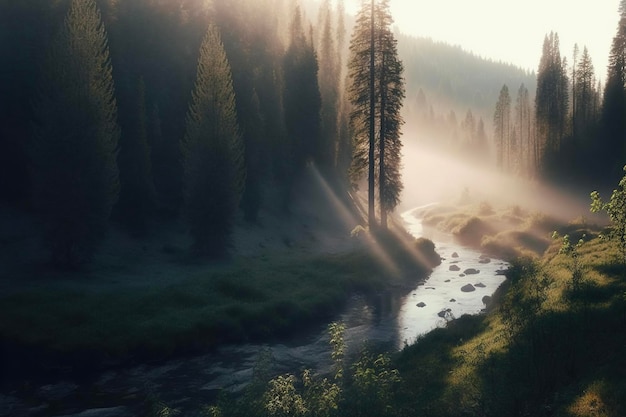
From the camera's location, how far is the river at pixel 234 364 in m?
17.2

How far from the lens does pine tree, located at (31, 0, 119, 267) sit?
1220 inches

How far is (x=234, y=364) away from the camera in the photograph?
2133cm

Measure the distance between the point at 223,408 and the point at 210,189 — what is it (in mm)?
28108

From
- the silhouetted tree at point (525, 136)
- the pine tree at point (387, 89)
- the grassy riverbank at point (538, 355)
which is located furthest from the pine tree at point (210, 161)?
the silhouetted tree at point (525, 136)

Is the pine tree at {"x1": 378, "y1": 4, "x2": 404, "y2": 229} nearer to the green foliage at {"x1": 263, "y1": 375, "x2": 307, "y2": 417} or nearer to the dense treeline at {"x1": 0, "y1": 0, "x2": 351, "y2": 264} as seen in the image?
the dense treeline at {"x1": 0, "y1": 0, "x2": 351, "y2": 264}

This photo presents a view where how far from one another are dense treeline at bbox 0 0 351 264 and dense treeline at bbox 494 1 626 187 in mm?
36642

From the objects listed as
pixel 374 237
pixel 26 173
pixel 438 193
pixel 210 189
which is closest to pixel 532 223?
pixel 374 237

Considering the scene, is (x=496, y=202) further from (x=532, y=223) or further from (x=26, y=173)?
(x=26, y=173)

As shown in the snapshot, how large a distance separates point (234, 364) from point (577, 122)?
8364 cm

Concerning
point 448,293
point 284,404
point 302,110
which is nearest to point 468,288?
point 448,293

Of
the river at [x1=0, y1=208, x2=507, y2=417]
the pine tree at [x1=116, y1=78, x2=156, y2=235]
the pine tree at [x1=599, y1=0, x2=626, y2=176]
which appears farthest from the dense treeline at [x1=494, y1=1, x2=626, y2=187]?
the pine tree at [x1=116, y1=78, x2=156, y2=235]

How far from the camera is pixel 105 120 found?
3256cm

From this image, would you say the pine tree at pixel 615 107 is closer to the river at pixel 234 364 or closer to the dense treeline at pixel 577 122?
the dense treeline at pixel 577 122

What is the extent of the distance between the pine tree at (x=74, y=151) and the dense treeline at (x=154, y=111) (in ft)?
0.30
